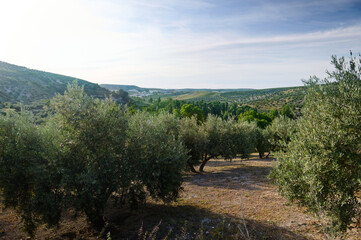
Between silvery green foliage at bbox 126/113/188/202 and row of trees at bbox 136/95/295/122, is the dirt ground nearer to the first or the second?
silvery green foliage at bbox 126/113/188/202

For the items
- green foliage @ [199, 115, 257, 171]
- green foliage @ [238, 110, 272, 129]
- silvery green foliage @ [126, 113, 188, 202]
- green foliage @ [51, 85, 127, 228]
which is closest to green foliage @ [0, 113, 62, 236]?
green foliage @ [51, 85, 127, 228]

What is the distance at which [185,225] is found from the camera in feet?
40.2

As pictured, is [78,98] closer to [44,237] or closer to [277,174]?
[44,237]

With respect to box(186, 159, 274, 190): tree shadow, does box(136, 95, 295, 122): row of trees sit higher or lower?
higher

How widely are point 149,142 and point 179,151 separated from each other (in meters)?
2.18

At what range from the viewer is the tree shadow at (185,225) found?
457 inches

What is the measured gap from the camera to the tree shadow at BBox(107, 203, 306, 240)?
11617 mm

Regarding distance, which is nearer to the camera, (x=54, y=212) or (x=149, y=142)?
(x=54, y=212)

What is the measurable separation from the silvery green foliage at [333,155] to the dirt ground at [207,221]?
198 centimetres

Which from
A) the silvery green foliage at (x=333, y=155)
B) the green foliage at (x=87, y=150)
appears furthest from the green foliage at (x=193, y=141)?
the silvery green foliage at (x=333, y=155)

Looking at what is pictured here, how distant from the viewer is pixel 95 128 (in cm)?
1128

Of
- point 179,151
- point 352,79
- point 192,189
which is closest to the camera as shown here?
point 352,79

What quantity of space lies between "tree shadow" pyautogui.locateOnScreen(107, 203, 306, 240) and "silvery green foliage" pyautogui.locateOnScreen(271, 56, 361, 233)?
299 centimetres

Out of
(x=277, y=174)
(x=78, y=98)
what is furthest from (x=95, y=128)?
(x=277, y=174)
